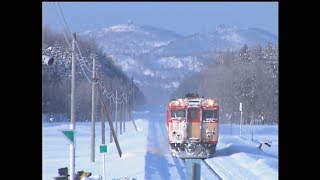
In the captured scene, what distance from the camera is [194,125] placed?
90.2 ft

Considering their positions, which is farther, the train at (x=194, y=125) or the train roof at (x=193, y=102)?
the train roof at (x=193, y=102)

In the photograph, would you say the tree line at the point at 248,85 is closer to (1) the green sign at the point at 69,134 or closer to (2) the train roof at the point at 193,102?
(2) the train roof at the point at 193,102

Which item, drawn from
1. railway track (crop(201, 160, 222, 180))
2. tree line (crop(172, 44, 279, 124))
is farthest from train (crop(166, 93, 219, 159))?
tree line (crop(172, 44, 279, 124))

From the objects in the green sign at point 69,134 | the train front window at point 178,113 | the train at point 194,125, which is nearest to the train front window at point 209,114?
the train at point 194,125

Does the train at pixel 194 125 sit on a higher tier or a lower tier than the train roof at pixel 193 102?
lower

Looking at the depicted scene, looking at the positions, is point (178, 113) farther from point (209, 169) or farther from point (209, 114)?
point (209, 169)

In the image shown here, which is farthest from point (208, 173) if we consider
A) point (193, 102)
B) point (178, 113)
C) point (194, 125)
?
point (193, 102)

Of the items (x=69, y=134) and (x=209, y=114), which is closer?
(x=69, y=134)

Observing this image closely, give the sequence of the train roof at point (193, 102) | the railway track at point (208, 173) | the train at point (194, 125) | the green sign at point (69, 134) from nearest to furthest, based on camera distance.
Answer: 1. the green sign at point (69, 134)
2. the railway track at point (208, 173)
3. the train at point (194, 125)
4. the train roof at point (193, 102)

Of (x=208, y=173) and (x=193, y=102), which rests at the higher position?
(x=193, y=102)

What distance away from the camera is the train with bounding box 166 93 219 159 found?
2719cm

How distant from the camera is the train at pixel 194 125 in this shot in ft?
89.2
